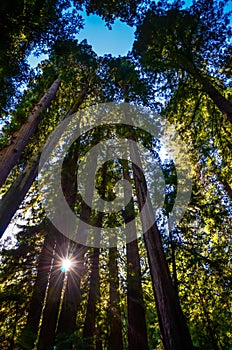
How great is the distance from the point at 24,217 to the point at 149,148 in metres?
5.85

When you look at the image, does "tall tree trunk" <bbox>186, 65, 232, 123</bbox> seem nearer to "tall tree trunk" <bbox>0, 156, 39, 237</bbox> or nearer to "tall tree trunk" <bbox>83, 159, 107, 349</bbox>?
"tall tree trunk" <bbox>0, 156, 39, 237</bbox>

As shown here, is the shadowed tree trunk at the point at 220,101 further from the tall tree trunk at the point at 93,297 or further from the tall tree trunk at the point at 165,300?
the tall tree trunk at the point at 93,297

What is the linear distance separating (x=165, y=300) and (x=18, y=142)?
5.22 metres

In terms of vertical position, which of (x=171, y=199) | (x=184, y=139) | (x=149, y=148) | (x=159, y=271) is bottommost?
(x=159, y=271)

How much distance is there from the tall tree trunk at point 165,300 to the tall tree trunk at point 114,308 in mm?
2720

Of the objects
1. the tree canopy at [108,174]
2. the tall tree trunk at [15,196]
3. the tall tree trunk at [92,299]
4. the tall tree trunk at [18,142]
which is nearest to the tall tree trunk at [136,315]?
the tree canopy at [108,174]

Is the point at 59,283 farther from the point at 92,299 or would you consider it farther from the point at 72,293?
the point at 92,299

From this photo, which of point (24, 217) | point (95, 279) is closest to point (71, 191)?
point (24, 217)

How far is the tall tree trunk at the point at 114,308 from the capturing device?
21.6 ft

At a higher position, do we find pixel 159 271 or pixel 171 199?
pixel 171 199

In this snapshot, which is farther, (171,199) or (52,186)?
(52,186)

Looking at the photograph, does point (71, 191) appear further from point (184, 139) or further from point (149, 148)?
point (184, 139)

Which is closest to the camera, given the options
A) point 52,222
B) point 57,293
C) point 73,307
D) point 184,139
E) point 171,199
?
point 73,307

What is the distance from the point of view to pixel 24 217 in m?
9.30
